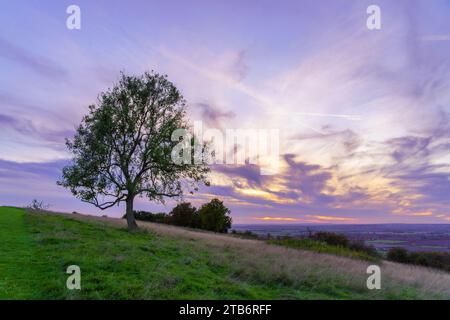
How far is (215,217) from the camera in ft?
230

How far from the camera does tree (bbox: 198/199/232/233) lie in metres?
69.3

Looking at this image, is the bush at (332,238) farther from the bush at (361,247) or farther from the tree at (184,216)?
the tree at (184,216)

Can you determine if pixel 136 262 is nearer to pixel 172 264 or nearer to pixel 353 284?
pixel 172 264

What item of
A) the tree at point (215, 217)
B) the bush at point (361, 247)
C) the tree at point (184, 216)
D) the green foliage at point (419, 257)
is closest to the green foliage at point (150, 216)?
the tree at point (184, 216)

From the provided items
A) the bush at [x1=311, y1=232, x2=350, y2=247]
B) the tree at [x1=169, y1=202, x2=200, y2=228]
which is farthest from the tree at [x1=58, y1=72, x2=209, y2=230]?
the tree at [x1=169, y1=202, x2=200, y2=228]

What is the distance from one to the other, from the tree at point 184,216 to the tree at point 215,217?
82.9 inches

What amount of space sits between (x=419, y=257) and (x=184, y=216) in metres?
47.8

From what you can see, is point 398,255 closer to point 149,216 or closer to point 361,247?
point 361,247

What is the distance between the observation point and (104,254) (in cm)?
1628

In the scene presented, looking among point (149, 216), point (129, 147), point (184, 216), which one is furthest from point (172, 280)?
point (149, 216)

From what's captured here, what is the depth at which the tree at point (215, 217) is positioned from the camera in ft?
227

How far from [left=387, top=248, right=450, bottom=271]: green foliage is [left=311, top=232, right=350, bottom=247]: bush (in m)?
5.32

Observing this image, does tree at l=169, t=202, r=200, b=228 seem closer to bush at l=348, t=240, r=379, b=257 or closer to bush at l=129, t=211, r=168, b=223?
bush at l=129, t=211, r=168, b=223

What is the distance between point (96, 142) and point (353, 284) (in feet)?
90.6
